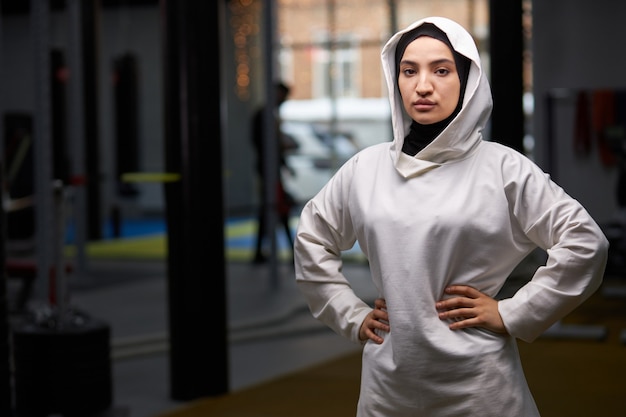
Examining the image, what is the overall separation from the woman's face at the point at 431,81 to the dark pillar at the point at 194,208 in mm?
2649

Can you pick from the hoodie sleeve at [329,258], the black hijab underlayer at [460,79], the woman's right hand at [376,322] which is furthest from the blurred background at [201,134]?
the black hijab underlayer at [460,79]

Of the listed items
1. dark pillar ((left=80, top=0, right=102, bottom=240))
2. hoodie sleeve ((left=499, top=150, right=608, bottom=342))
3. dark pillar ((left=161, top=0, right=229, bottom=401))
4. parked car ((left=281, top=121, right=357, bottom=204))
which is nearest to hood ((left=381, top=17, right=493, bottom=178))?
hoodie sleeve ((left=499, top=150, right=608, bottom=342))

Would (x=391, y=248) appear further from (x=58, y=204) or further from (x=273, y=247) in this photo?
(x=273, y=247)

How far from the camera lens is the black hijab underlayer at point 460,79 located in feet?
6.44

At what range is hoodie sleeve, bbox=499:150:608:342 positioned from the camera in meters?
1.86

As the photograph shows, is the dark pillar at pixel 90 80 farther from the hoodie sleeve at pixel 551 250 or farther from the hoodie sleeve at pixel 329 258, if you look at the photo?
the hoodie sleeve at pixel 551 250

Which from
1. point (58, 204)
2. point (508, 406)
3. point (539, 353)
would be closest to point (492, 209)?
point (508, 406)

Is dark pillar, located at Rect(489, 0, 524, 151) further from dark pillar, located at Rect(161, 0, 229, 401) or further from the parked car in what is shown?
the parked car

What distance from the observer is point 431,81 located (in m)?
1.95

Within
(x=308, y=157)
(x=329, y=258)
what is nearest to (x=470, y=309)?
(x=329, y=258)

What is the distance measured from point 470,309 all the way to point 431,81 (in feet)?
1.47

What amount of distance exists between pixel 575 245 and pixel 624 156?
18.2 ft

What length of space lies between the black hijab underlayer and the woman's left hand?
30 cm

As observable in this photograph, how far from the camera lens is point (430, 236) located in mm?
1908
